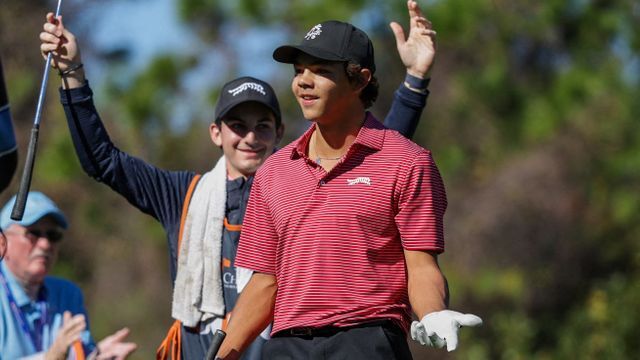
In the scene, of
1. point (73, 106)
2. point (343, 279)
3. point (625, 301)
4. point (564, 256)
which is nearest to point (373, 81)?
point (343, 279)

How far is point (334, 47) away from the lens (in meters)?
5.05

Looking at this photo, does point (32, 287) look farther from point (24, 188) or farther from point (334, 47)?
point (334, 47)

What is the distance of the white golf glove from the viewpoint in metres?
4.42

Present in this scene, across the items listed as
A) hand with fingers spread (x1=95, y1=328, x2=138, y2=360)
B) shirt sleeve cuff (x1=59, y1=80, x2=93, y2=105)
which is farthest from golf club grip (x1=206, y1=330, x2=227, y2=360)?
shirt sleeve cuff (x1=59, y1=80, x2=93, y2=105)

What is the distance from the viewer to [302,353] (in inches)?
193

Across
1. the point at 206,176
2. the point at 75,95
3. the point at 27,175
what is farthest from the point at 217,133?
the point at 27,175

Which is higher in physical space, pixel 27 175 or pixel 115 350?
pixel 27 175

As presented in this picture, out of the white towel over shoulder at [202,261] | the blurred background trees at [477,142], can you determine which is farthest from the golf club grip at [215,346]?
the blurred background trees at [477,142]

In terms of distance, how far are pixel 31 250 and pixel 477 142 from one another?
51.2 ft

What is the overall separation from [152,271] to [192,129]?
88.6 inches

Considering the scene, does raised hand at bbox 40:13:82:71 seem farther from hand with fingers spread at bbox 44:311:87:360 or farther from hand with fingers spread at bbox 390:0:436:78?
hand with fingers spread at bbox 390:0:436:78

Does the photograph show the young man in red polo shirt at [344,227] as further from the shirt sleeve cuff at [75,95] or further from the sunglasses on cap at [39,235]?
the sunglasses on cap at [39,235]

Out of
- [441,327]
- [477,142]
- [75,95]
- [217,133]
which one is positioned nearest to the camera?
[441,327]

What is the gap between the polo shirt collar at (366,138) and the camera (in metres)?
5.00
